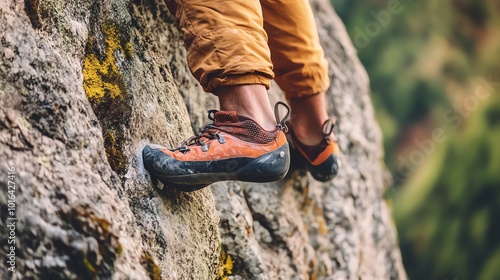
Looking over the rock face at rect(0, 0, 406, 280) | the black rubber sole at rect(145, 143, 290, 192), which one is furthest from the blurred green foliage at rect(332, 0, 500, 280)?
the black rubber sole at rect(145, 143, 290, 192)

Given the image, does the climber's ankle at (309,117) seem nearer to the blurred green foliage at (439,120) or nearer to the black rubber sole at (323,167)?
the black rubber sole at (323,167)

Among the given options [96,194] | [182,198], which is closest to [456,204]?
[182,198]

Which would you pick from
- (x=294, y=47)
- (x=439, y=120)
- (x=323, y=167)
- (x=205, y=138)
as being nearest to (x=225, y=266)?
(x=323, y=167)

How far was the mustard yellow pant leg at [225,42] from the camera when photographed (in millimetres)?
1595

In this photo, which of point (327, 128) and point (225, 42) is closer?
point (225, 42)

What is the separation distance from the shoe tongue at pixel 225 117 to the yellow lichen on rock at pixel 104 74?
0.96 ft

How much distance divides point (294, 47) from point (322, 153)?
1.44 ft

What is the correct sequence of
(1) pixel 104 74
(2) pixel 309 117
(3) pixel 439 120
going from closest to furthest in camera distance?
(1) pixel 104 74 → (2) pixel 309 117 → (3) pixel 439 120

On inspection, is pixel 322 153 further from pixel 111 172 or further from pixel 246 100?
pixel 111 172

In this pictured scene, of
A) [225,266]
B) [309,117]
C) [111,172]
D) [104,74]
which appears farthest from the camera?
[309,117]

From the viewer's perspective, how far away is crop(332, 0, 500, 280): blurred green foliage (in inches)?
227

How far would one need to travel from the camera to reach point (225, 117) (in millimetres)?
1637

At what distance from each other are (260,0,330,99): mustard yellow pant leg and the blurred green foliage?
399 cm

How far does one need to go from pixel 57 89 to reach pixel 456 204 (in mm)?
4998
